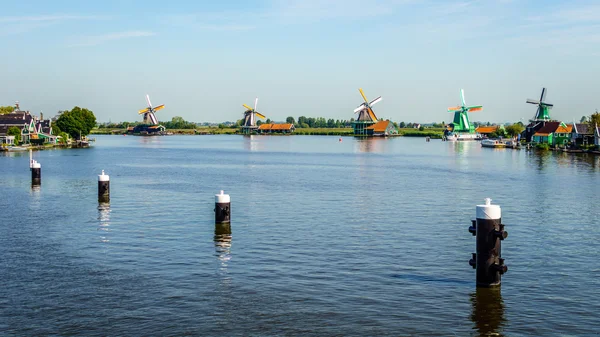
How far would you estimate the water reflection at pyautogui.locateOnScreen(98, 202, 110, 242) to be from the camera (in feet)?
94.6

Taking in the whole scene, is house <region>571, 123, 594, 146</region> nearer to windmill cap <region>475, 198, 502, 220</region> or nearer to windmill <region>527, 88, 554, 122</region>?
windmill <region>527, 88, 554, 122</region>

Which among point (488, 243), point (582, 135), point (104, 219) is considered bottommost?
point (104, 219)

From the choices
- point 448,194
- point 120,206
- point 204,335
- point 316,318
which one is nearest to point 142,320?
point 204,335

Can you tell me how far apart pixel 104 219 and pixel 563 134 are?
376 feet

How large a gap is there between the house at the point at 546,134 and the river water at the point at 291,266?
3764 inches

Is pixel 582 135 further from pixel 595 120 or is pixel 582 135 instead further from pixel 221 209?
pixel 221 209

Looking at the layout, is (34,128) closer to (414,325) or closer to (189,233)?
(189,233)

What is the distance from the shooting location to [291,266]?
23062mm

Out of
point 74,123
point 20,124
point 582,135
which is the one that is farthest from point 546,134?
point 20,124

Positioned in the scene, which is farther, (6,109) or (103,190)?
(6,109)

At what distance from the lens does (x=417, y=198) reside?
43656mm

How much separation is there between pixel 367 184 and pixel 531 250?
28468 millimetres

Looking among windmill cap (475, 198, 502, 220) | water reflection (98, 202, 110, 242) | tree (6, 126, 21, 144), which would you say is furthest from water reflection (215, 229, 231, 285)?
tree (6, 126, 21, 144)

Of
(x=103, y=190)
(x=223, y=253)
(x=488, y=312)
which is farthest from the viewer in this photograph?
(x=103, y=190)
